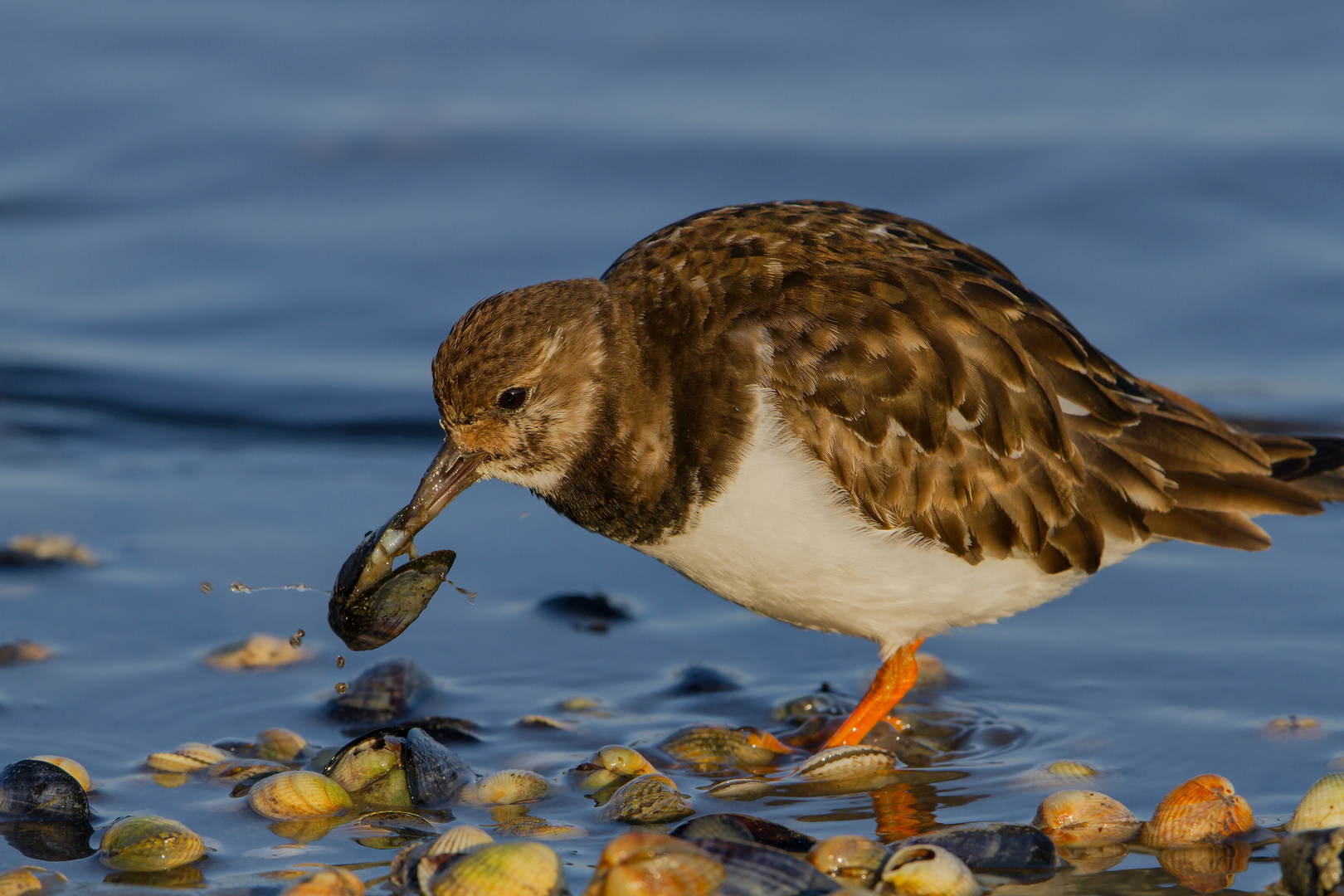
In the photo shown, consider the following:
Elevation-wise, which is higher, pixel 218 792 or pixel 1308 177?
pixel 1308 177

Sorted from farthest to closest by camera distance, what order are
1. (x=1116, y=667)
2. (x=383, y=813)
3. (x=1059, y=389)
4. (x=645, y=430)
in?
(x=1116, y=667) < (x=1059, y=389) < (x=645, y=430) < (x=383, y=813)

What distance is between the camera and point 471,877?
3658 mm

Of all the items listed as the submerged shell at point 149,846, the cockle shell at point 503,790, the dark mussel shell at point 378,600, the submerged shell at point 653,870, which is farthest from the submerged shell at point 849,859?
the submerged shell at point 149,846

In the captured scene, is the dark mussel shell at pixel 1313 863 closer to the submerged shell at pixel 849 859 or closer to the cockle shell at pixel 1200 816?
the cockle shell at pixel 1200 816

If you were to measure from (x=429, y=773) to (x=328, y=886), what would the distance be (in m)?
0.83

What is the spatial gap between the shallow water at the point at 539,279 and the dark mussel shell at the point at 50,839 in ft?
0.29

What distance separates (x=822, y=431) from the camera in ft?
15.6

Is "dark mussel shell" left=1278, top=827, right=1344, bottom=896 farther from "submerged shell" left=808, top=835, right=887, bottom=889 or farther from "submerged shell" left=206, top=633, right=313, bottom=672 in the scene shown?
"submerged shell" left=206, top=633, right=313, bottom=672

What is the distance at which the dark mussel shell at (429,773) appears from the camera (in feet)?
14.7

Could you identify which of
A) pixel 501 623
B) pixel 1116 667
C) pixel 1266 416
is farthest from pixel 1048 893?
pixel 1266 416

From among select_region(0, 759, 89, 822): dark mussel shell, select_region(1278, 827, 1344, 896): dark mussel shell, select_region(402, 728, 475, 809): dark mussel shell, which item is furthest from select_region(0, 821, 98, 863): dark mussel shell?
select_region(1278, 827, 1344, 896): dark mussel shell

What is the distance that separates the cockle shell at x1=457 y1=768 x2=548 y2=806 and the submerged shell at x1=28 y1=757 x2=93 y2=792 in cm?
109

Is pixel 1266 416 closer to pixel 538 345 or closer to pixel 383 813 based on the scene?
pixel 538 345

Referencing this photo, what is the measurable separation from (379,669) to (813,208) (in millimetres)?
2207
